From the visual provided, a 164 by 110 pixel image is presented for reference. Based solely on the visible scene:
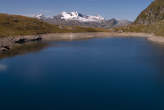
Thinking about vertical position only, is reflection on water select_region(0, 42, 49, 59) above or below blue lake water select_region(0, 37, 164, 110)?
below

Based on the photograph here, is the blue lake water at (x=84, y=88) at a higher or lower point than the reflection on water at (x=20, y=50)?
higher

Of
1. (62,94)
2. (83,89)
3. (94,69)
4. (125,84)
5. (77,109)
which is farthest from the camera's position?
(94,69)

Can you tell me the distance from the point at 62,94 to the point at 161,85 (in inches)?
864

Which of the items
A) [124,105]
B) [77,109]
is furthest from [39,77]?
[124,105]

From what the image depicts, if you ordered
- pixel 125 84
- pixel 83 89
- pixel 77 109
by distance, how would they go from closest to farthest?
pixel 77 109 < pixel 83 89 < pixel 125 84

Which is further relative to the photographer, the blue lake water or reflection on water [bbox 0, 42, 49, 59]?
reflection on water [bbox 0, 42, 49, 59]

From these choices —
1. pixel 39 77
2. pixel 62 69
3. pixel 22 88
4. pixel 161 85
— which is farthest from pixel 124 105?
pixel 62 69

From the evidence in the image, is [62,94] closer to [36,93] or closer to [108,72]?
[36,93]

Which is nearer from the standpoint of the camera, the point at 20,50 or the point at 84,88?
the point at 84,88

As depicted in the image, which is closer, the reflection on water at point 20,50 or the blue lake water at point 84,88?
the blue lake water at point 84,88

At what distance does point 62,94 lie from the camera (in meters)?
36.7

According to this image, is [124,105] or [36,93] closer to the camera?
[124,105]

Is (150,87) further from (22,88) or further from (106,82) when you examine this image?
(22,88)

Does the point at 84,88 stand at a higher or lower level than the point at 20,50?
higher
